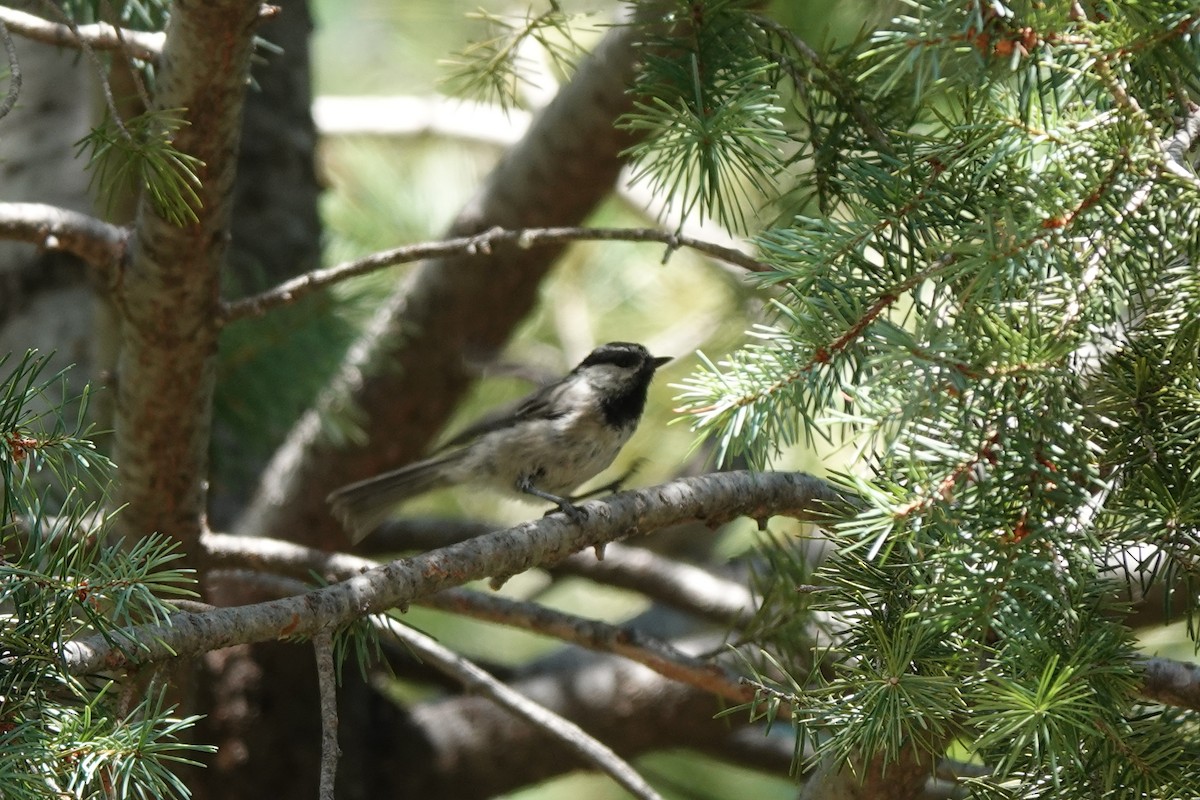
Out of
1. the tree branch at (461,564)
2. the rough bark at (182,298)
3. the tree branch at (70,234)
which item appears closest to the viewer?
the tree branch at (461,564)

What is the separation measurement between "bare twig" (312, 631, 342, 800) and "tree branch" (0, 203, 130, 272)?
3.35ft

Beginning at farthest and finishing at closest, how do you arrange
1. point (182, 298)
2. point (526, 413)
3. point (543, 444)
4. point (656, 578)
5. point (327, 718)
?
1. point (656, 578)
2. point (526, 413)
3. point (543, 444)
4. point (182, 298)
5. point (327, 718)

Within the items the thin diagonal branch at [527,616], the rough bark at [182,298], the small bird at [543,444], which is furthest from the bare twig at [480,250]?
the small bird at [543,444]

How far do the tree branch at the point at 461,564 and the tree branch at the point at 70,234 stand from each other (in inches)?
37.8

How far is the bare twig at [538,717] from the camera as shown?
2183mm

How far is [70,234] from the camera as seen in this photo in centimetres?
212

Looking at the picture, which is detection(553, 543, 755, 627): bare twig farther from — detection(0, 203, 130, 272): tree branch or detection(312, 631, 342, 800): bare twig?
detection(312, 631, 342, 800): bare twig

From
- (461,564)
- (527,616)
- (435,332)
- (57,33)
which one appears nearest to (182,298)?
(57,33)

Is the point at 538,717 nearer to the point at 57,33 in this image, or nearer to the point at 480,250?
the point at 480,250

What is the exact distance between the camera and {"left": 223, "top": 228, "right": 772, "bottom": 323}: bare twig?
202 cm

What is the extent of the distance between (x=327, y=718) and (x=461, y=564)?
1.09ft

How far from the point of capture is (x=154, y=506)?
225 cm

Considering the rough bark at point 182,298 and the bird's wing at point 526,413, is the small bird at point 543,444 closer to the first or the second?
the bird's wing at point 526,413

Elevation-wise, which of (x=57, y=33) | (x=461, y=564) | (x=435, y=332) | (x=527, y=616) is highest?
(x=57, y=33)
